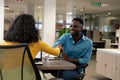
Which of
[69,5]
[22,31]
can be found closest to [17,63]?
[22,31]

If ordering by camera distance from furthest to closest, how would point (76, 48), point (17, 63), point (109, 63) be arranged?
1. point (109, 63)
2. point (76, 48)
3. point (17, 63)

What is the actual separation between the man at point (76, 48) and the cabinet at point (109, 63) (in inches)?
86.6

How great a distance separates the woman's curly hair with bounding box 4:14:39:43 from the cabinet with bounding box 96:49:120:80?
3.39m

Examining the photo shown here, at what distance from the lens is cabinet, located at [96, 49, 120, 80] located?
17.9ft

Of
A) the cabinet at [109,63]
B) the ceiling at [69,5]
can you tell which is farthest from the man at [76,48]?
the ceiling at [69,5]

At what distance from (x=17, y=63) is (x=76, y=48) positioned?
5.03 ft

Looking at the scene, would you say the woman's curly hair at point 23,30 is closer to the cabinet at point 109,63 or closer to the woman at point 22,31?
the woman at point 22,31

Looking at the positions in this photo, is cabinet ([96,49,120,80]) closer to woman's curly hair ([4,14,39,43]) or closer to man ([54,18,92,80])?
man ([54,18,92,80])

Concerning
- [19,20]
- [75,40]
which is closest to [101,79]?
[75,40]

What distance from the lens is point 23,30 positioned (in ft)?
7.97

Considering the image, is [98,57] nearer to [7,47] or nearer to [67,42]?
[67,42]

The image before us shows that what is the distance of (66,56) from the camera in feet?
11.2

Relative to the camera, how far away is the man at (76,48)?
10.9ft

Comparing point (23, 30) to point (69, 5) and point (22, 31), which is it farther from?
point (69, 5)
